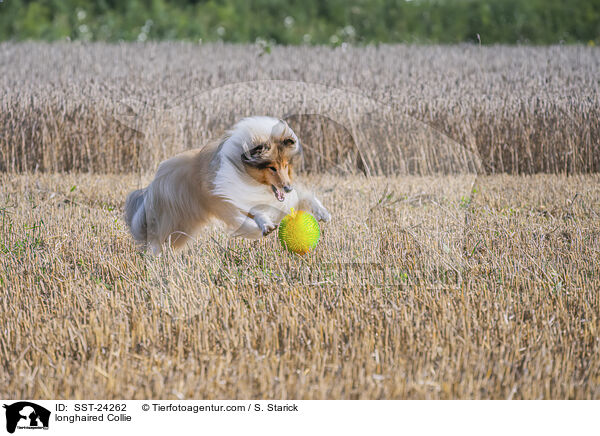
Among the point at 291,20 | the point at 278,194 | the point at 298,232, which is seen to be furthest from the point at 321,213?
the point at 291,20

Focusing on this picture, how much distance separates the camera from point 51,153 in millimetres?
7621

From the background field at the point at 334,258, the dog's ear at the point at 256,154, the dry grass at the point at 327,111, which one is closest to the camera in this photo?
the background field at the point at 334,258

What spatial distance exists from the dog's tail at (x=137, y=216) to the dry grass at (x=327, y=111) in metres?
1.27

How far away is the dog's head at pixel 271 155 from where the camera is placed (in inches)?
142

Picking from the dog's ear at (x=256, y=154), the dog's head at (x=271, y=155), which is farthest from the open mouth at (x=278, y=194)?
the dog's ear at (x=256, y=154)

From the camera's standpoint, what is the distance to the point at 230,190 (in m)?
3.75

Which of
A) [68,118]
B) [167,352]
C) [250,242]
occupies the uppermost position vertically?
[68,118]

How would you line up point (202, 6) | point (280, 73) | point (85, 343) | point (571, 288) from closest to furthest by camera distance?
point (85, 343), point (571, 288), point (280, 73), point (202, 6)

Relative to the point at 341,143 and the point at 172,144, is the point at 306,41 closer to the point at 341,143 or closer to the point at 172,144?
the point at 341,143

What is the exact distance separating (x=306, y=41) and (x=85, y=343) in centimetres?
1475

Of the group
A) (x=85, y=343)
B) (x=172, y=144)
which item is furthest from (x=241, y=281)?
(x=172, y=144)
